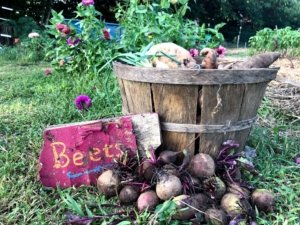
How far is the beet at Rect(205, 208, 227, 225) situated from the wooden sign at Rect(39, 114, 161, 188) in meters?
0.51

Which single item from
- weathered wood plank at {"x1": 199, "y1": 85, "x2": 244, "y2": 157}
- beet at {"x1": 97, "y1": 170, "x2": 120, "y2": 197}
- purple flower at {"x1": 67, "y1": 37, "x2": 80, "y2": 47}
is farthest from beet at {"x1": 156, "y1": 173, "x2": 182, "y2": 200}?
purple flower at {"x1": 67, "y1": 37, "x2": 80, "y2": 47}

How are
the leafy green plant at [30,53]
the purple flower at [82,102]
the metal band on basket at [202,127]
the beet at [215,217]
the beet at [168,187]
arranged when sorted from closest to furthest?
1. the beet at [215,217]
2. the beet at [168,187]
3. the metal band on basket at [202,127]
4. the purple flower at [82,102]
5. the leafy green plant at [30,53]

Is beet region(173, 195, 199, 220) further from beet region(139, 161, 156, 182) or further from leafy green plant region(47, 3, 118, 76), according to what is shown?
leafy green plant region(47, 3, 118, 76)

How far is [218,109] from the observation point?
73.1 inches

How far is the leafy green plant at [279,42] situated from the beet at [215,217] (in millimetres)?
8589

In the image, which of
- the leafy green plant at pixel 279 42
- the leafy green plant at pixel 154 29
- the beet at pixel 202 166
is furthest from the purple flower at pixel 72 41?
the leafy green plant at pixel 279 42

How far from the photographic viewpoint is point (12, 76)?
5.07m

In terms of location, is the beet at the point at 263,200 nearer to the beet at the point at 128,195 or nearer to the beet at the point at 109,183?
the beet at the point at 128,195

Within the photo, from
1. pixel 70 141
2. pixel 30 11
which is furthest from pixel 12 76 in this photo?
pixel 30 11

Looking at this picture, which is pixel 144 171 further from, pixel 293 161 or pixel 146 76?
pixel 293 161

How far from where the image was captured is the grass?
174 centimetres

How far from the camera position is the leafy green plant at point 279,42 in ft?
32.1

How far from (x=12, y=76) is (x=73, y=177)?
11.7 feet

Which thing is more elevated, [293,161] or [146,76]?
[146,76]
